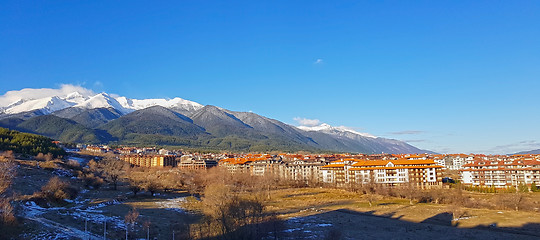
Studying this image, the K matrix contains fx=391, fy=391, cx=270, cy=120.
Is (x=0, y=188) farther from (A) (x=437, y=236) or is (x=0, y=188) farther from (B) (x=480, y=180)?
(B) (x=480, y=180)

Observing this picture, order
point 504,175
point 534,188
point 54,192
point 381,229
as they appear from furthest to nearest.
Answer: point 504,175, point 534,188, point 54,192, point 381,229

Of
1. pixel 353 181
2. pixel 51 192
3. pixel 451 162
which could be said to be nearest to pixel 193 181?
pixel 353 181

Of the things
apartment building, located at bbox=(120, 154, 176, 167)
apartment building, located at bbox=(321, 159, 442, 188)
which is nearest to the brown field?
apartment building, located at bbox=(321, 159, 442, 188)

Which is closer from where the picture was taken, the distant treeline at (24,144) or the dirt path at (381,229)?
the dirt path at (381,229)

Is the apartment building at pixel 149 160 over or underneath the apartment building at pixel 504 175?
over

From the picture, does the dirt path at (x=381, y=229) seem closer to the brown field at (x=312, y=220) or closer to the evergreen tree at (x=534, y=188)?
the brown field at (x=312, y=220)

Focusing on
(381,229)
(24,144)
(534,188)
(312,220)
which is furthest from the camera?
(24,144)

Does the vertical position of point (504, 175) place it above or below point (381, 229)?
above

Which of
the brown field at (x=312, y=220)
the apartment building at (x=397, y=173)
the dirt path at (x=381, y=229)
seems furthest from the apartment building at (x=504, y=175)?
the dirt path at (x=381, y=229)

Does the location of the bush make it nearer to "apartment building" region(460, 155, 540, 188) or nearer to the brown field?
the brown field

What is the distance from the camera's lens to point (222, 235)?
34.3 m

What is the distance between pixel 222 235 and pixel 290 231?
9613 mm

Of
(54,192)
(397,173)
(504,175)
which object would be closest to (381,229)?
(54,192)

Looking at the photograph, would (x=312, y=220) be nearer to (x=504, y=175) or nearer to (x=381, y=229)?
(x=381, y=229)
